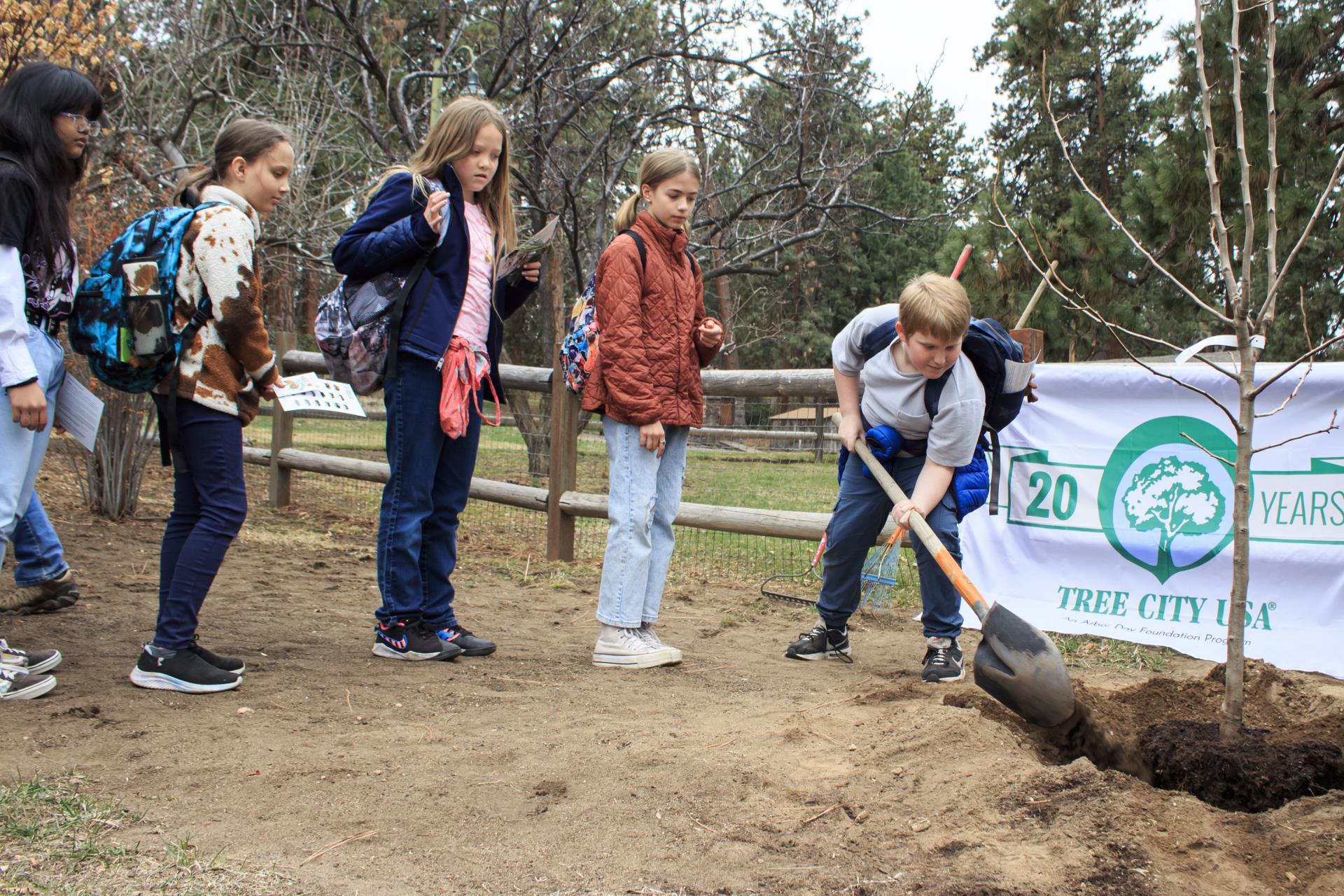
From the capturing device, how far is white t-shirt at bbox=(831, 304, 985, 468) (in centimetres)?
361

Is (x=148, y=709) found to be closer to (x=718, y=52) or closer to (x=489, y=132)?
(x=489, y=132)

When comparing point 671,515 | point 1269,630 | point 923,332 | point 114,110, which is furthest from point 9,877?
point 114,110

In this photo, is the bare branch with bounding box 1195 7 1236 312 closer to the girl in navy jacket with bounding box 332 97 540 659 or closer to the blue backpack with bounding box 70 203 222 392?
the girl in navy jacket with bounding box 332 97 540 659

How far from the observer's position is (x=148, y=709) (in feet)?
9.96

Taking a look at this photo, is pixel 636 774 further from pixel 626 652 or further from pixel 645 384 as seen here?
pixel 645 384

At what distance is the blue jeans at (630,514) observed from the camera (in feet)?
12.4

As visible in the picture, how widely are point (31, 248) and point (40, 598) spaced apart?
1.74 metres


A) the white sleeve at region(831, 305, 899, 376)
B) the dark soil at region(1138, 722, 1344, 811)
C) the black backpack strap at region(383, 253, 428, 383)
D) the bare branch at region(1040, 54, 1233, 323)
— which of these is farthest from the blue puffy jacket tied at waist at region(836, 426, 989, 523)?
the black backpack strap at region(383, 253, 428, 383)

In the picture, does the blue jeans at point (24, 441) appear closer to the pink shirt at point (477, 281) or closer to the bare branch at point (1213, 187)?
the pink shirt at point (477, 281)

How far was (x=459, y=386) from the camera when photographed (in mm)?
3666

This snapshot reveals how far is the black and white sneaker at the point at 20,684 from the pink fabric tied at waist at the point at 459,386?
1423 mm

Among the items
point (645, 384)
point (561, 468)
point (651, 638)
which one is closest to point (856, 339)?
point (645, 384)

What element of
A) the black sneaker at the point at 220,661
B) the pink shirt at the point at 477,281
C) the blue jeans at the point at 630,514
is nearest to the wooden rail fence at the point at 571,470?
the blue jeans at the point at 630,514

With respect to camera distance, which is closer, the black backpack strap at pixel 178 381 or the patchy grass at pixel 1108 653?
the black backpack strap at pixel 178 381
